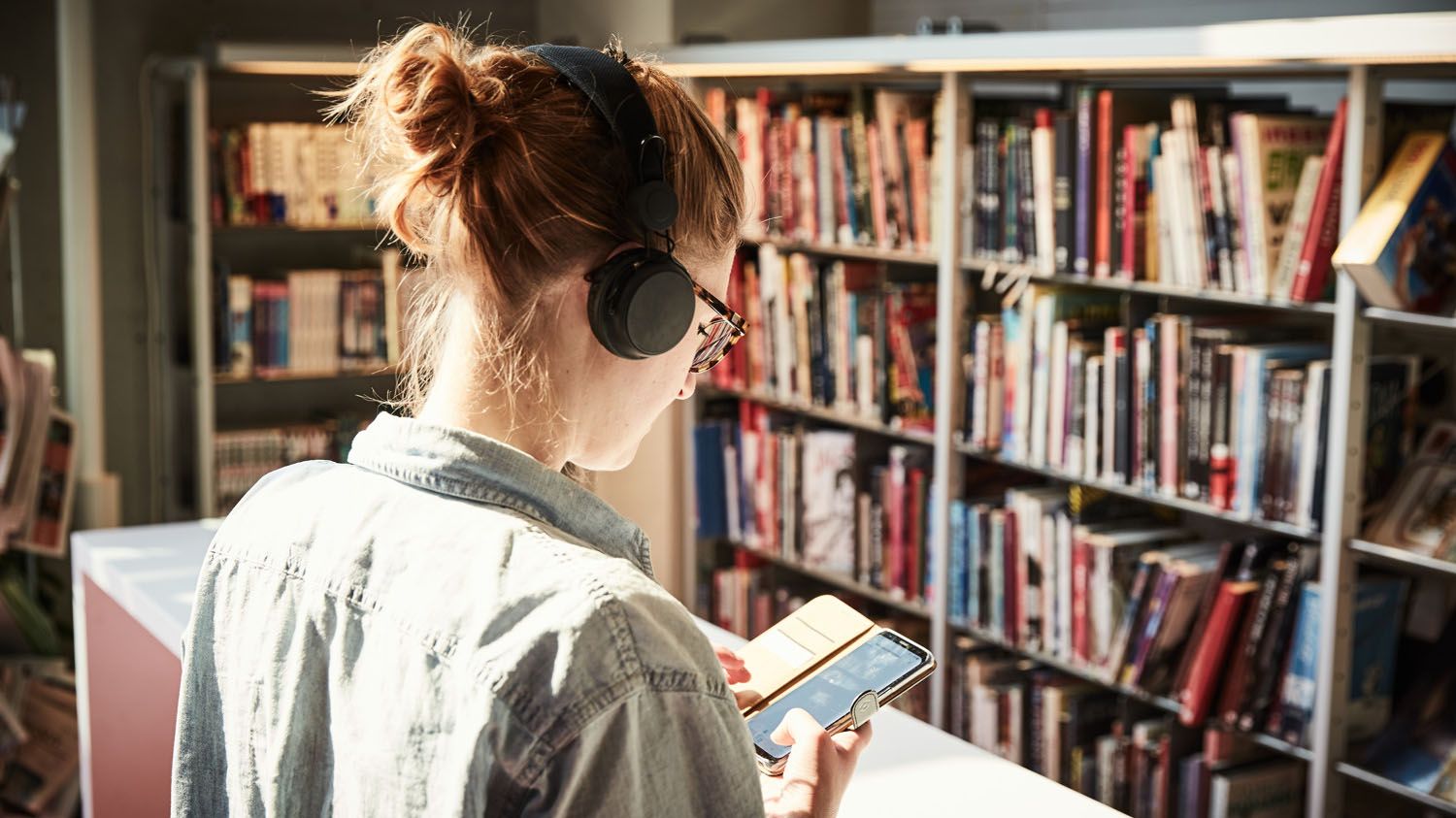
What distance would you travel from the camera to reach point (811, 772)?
3.16 ft

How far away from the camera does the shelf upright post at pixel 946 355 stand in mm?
2807

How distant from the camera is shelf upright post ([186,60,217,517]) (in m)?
3.60

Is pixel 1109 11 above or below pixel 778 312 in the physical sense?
above

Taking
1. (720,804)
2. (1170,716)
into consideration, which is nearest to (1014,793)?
(720,804)

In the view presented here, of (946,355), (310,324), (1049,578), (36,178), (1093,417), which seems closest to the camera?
(1093,417)

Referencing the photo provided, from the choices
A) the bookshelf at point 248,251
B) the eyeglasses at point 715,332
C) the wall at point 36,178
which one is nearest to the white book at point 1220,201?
the eyeglasses at point 715,332

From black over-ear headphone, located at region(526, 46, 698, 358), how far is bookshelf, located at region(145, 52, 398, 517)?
281cm

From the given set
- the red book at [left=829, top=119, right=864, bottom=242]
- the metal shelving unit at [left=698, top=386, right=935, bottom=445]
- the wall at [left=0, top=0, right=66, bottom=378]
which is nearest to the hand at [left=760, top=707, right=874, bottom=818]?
the metal shelving unit at [left=698, top=386, right=935, bottom=445]

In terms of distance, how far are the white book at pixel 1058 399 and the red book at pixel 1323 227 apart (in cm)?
50

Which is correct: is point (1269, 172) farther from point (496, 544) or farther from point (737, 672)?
point (496, 544)

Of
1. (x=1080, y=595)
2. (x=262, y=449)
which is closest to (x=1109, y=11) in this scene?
(x=1080, y=595)

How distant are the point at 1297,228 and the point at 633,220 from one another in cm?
172

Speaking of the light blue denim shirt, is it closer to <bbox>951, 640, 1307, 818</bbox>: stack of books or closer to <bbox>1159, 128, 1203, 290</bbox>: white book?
<bbox>1159, 128, 1203, 290</bbox>: white book

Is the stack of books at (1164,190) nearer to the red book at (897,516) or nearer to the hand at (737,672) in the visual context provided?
the red book at (897,516)
